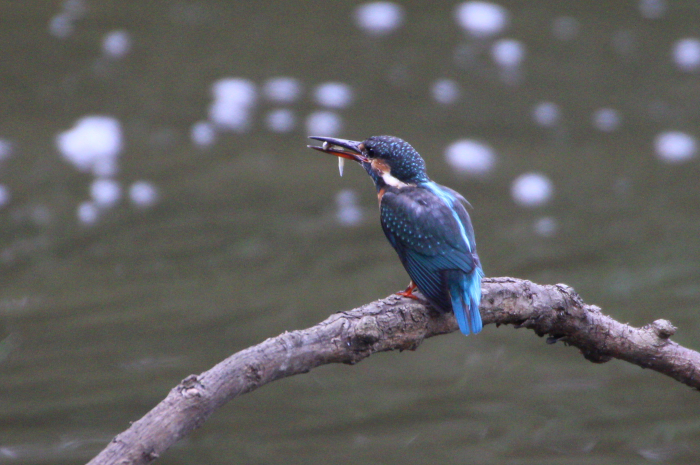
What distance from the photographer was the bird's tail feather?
187cm

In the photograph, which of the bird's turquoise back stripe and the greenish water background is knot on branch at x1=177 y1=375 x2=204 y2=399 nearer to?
the bird's turquoise back stripe

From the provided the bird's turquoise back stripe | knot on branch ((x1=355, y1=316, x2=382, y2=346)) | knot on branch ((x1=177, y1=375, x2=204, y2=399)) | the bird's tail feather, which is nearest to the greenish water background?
the bird's turquoise back stripe

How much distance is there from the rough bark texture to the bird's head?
1.68 feet

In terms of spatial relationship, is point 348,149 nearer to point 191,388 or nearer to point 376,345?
point 376,345

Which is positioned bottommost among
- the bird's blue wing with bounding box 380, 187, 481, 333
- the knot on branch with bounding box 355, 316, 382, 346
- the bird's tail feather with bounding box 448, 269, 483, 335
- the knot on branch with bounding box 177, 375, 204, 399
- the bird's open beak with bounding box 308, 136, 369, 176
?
the knot on branch with bounding box 177, 375, 204, 399

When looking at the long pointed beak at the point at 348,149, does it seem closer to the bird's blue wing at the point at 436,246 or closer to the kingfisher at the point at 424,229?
the kingfisher at the point at 424,229

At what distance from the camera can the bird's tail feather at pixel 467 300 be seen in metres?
1.87

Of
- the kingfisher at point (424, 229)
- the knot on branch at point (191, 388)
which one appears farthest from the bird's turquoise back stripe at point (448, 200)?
the knot on branch at point (191, 388)

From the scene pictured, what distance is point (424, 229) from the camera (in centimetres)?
214

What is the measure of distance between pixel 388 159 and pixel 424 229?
12.6 inches

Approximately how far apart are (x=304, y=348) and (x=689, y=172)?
14.4ft

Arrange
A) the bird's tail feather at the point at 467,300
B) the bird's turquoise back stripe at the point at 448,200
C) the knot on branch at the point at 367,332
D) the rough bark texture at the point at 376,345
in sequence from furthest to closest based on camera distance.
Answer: the bird's turquoise back stripe at the point at 448,200 < the bird's tail feather at the point at 467,300 < the knot on branch at the point at 367,332 < the rough bark texture at the point at 376,345

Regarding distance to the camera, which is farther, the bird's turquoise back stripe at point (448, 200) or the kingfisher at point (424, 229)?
the bird's turquoise back stripe at point (448, 200)

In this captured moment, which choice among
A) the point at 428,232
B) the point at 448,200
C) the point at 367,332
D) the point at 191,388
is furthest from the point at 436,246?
the point at 191,388
